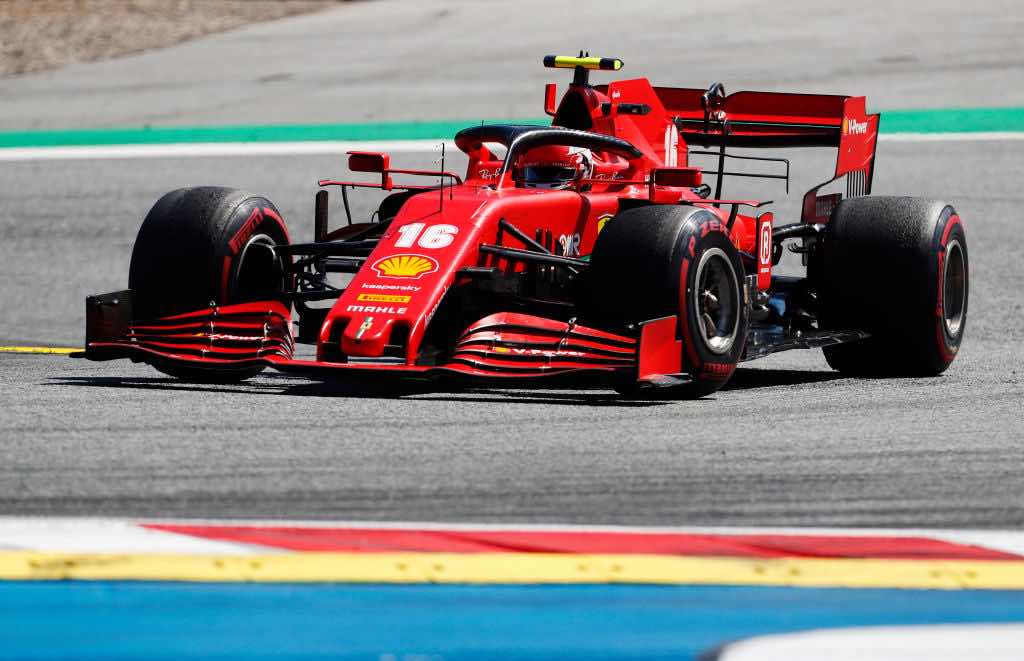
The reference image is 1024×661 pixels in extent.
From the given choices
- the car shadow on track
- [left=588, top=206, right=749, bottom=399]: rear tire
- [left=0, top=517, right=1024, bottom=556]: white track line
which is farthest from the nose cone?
[left=0, top=517, right=1024, bottom=556]: white track line

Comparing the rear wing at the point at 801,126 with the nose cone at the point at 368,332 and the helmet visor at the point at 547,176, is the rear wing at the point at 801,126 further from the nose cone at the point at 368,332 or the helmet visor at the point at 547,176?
the nose cone at the point at 368,332

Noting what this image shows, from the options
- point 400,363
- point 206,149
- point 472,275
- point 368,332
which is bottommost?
point 400,363

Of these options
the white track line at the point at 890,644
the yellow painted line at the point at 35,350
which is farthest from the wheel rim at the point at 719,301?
the yellow painted line at the point at 35,350

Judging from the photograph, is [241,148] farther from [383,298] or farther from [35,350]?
[383,298]

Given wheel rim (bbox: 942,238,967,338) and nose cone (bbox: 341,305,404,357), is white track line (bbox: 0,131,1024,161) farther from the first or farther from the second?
nose cone (bbox: 341,305,404,357)

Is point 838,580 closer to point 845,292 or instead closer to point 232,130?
point 845,292

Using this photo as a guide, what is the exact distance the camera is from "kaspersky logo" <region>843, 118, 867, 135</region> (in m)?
9.97

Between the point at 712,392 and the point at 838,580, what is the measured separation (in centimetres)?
389

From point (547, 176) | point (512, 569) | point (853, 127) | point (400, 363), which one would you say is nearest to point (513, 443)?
point (400, 363)

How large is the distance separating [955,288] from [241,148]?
1313 centimetres

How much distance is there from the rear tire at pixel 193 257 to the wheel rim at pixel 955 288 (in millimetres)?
3888

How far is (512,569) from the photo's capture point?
14.2 feet

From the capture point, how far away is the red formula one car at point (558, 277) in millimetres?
7609

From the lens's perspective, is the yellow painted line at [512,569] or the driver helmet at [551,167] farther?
the driver helmet at [551,167]
